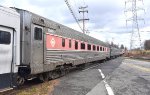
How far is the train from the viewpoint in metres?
11.3

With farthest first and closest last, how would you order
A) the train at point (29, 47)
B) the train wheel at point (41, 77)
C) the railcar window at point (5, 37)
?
1. the train wheel at point (41, 77)
2. the train at point (29, 47)
3. the railcar window at point (5, 37)

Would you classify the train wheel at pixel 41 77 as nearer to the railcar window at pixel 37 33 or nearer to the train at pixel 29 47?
the train at pixel 29 47

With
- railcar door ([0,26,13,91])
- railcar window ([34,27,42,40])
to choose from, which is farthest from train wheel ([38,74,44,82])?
railcar door ([0,26,13,91])

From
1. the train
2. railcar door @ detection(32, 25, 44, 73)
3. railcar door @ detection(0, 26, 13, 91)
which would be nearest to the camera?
railcar door @ detection(0, 26, 13, 91)

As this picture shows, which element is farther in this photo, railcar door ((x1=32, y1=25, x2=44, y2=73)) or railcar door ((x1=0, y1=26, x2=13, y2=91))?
railcar door ((x1=32, y1=25, x2=44, y2=73))

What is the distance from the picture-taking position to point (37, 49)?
48.5 feet

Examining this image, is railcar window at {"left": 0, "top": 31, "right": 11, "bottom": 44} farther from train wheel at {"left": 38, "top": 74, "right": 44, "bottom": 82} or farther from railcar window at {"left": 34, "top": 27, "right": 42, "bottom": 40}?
train wheel at {"left": 38, "top": 74, "right": 44, "bottom": 82}

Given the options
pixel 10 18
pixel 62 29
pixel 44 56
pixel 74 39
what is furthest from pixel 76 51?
pixel 10 18

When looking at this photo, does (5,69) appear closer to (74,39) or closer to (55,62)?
(55,62)

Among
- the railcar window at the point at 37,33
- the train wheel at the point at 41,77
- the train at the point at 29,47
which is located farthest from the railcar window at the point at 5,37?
the train wheel at the point at 41,77

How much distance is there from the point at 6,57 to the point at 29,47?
102 inches

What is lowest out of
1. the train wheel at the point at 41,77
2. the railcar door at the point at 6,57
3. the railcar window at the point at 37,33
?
the train wheel at the point at 41,77

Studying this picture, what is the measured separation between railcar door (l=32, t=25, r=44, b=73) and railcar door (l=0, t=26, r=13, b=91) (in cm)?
262

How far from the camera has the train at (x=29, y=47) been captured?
11.3 m
